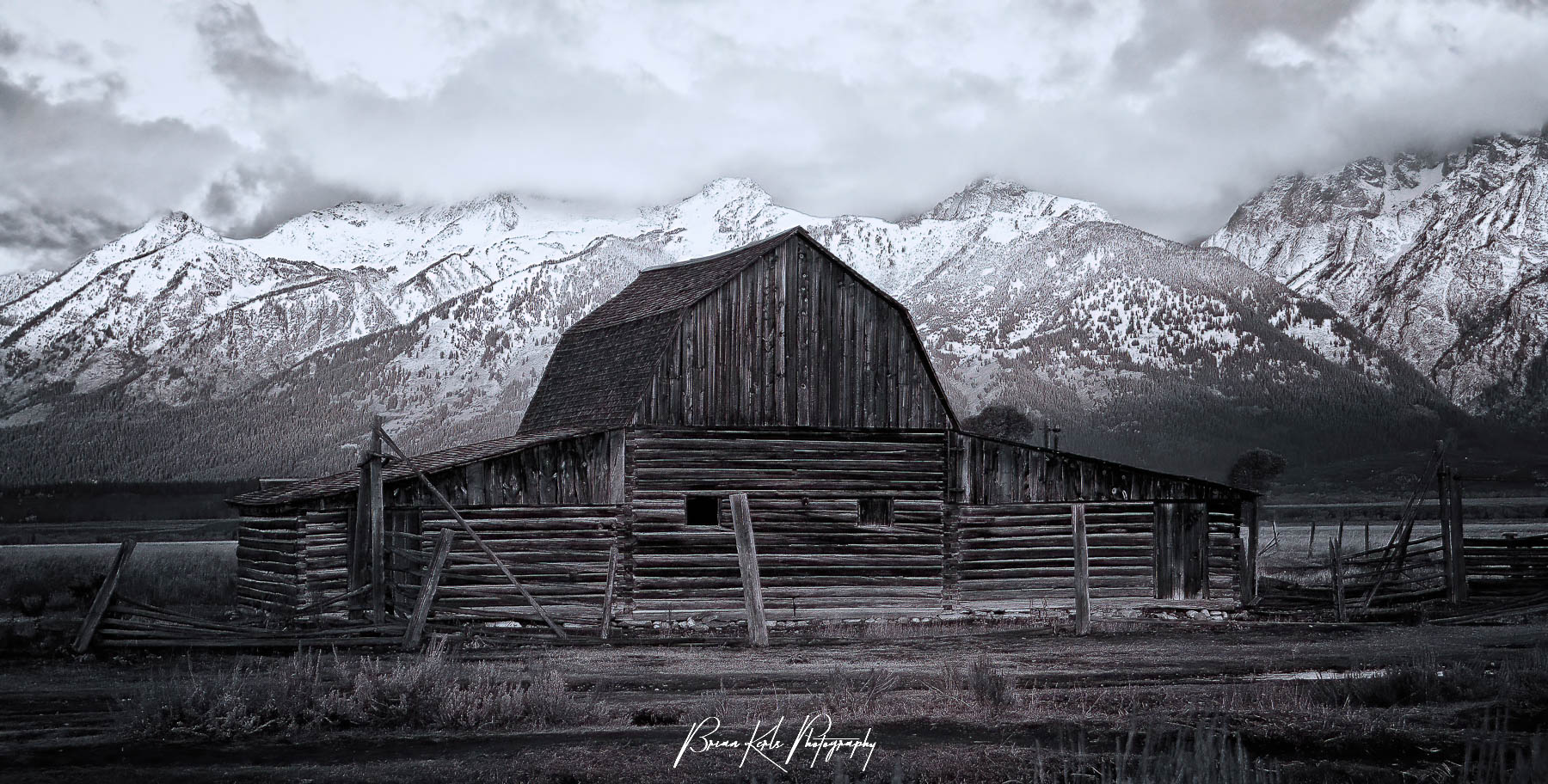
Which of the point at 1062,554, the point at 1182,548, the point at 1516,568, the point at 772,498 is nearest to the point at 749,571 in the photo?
the point at 772,498

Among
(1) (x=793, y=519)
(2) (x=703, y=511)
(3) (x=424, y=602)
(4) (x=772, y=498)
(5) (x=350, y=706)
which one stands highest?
(4) (x=772, y=498)

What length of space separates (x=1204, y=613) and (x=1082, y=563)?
6.97 metres

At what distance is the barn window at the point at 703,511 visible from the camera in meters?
24.4

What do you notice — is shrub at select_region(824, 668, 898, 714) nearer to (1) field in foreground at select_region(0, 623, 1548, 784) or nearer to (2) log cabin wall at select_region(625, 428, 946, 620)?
(1) field in foreground at select_region(0, 623, 1548, 784)

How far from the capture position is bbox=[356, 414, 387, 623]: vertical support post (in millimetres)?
19359

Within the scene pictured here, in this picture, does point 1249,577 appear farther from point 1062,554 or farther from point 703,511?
point 703,511

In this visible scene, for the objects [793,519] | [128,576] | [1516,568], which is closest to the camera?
[793,519]

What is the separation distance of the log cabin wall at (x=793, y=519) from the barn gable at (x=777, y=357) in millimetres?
395

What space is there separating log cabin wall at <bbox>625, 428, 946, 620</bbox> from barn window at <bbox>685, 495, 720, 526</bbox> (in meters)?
0.04

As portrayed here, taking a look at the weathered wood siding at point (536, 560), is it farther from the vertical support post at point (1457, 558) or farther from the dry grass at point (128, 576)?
the vertical support post at point (1457, 558)

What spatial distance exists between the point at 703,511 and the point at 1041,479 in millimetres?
6487

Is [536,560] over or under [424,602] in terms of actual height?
over

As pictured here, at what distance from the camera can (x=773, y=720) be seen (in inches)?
443

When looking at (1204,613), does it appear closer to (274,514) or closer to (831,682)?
(831,682)
